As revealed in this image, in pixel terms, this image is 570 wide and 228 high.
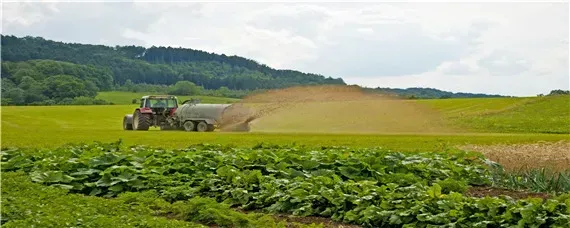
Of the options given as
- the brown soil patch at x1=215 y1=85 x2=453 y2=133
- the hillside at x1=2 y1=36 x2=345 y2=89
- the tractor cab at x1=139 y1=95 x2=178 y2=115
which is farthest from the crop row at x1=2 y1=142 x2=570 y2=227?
the hillside at x1=2 y1=36 x2=345 y2=89

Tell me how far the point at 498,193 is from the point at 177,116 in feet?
83.9

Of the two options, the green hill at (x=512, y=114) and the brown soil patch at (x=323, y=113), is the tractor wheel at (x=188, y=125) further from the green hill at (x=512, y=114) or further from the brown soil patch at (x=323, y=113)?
the green hill at (x=512, y=114)

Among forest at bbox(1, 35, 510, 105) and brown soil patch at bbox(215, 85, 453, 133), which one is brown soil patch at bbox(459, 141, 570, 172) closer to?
brown soil patch at bbox(215, 85, 453, 133)

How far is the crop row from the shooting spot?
7207 mm

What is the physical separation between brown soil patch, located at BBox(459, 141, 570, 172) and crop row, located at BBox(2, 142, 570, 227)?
202 cm

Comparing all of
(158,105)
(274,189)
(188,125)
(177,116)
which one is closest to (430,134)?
(188,125)

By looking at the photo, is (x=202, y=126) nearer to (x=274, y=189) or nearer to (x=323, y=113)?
(x=323, y=113)

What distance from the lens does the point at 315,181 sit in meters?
9.08

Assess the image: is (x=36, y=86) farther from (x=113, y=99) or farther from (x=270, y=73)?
(x=270, y=73)

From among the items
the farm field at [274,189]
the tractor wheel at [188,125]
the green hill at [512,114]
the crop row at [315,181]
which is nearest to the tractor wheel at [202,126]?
the tractor wheel at [188,125]

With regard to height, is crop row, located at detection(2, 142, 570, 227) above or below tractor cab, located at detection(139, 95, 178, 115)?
below

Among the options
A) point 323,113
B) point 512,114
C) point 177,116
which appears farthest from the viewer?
point 512,114

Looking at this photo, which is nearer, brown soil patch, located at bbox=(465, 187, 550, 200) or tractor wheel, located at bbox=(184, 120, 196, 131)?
brown soil patch, located at bbox=(465, 187, 550, 200)

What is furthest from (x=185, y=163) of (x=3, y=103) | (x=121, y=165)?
(x=3, y=103)
